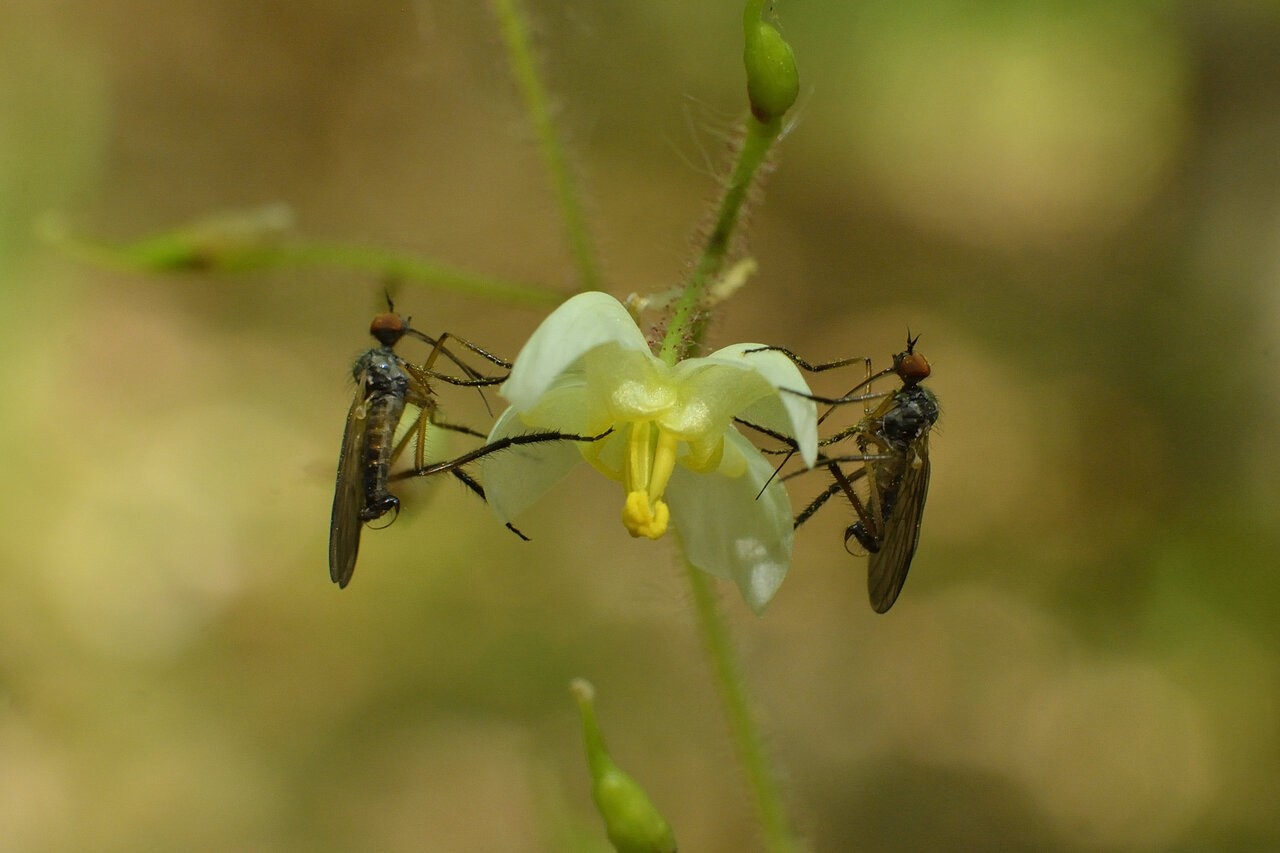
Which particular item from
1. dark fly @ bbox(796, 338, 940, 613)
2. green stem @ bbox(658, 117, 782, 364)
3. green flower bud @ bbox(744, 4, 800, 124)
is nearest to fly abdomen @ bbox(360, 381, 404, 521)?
green stem @ bbox(658, 117, 782, 364)

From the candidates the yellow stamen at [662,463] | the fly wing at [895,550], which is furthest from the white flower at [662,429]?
the fly wing at [895,550]

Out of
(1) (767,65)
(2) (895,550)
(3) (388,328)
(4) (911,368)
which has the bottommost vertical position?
(2) (895,550)

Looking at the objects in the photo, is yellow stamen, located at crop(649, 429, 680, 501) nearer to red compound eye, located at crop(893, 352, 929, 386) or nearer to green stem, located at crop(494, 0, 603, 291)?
red compound eye, located at crop(893, 352, 929, 386)

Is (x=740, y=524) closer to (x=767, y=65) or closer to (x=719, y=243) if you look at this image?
(x=719, y=243)

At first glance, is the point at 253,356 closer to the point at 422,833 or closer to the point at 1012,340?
the point at 422,833

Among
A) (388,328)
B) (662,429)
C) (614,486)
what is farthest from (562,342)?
(614,486)

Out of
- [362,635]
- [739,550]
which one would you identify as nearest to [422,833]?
[362,635]

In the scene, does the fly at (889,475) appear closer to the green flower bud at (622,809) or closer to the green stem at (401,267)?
the green flower bud at (622,809)
